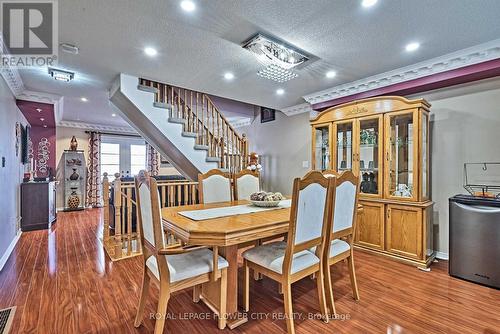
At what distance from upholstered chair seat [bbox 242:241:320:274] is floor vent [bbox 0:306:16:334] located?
1.79 meters

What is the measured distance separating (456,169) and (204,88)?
366cm

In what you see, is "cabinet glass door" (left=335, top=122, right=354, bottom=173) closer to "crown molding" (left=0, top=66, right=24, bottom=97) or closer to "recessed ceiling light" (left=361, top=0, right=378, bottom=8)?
"recessed ceiling light" (left=361, top=0, right=378, bottom=8)

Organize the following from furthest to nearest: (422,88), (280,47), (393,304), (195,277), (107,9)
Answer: (422,88), (280,47), (393,304), (107,9), (195,277)

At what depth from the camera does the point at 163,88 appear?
4125 millimetres

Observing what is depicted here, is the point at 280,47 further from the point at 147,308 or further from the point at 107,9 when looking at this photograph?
the point at 147,308

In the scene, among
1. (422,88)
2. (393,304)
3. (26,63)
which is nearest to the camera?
(393,304)

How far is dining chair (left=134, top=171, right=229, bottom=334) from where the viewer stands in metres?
1.52

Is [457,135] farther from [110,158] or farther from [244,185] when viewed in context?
[110,158]

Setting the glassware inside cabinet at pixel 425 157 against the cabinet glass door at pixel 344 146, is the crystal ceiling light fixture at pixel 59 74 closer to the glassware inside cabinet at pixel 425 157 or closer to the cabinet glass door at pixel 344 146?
the cabinet glass door at pixel 344 146

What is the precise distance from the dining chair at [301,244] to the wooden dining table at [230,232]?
16 centimetres

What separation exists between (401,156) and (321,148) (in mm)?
1175

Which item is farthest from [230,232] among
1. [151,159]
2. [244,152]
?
[151,159]

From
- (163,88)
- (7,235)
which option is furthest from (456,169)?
(7,235)

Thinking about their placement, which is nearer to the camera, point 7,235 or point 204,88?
point 7,235
